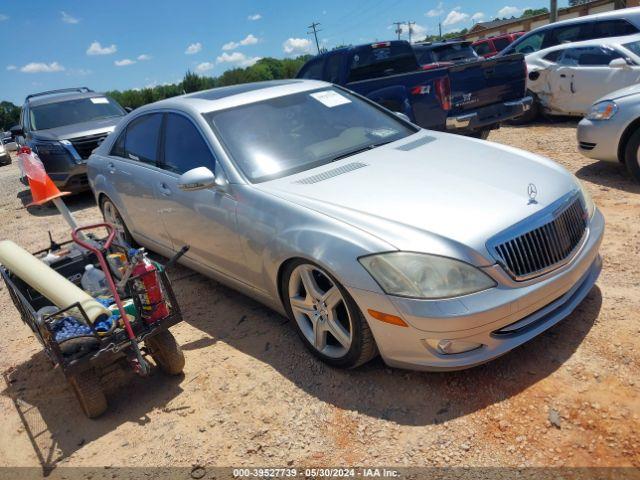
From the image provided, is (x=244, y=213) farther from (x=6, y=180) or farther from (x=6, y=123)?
(x=6, y=123)

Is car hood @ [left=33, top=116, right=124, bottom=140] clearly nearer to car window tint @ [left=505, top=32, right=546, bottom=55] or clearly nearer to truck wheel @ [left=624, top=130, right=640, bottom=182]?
truck wheel @ [left=624, top=130, right=640, bottom=182]

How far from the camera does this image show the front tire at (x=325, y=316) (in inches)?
110

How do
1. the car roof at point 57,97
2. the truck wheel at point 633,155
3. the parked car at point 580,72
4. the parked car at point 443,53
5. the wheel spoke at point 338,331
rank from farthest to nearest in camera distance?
the parked car at point 443,53 < the car roof at point 57,97 < the parked car at point 580,72 < the truck wheel at point 633,155 < the wheel spoke at point 338,331

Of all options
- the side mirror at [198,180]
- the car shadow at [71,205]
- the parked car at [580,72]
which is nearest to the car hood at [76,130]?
the car shadow at [71,205]

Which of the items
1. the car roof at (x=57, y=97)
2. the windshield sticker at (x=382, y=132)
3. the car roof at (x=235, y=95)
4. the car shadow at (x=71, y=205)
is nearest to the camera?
the car roof at (x=235, y=95)

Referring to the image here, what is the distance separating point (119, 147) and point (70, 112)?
5757 mm

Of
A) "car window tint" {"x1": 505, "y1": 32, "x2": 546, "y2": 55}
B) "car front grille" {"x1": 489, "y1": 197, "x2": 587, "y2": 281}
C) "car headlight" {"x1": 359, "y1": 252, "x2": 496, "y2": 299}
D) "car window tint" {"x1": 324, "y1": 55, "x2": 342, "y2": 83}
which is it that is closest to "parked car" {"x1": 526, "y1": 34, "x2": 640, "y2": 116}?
"car window tint" {"x1": 505, "y1": 32, "x2": 546, "y2": 55}

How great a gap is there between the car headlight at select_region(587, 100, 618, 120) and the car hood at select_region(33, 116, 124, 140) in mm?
7307

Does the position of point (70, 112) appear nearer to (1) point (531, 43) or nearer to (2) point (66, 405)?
(2) point (66, 405)

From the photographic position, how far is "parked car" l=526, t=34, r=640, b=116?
7.96 metres

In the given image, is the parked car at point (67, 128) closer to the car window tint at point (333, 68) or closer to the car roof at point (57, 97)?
the car roof at point (57, 97)

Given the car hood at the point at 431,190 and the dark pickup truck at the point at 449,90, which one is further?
the dark pickup truck at the point at 449,90

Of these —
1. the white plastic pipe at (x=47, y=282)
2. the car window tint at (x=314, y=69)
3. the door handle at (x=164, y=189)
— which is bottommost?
the white plastic pipe at (x=47, y=282)

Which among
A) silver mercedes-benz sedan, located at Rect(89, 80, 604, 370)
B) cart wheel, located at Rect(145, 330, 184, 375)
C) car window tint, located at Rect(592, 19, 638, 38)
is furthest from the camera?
car window tint, located at Rect(592, 19, 638, 38)
